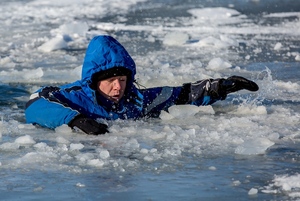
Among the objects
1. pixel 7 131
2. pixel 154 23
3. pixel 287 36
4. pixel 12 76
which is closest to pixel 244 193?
pixel 7 131

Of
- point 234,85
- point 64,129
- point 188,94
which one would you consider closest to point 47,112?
point 64,129

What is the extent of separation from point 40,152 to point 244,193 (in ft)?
4.92

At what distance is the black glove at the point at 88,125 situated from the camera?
211 inches

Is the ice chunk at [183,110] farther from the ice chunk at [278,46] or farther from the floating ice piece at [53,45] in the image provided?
the floating ice piece at [53,45]

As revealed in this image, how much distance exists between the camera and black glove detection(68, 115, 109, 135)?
5.35 m

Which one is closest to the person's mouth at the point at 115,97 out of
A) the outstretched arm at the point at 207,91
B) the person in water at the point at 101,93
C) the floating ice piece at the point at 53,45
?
the person in water at the point at 101,93

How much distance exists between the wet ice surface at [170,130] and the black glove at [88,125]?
6 cm

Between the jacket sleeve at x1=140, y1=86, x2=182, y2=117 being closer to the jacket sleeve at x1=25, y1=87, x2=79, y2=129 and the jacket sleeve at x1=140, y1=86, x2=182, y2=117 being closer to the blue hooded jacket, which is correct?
the blue hooded jacket

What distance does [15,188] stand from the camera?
404cm

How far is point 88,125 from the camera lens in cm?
537

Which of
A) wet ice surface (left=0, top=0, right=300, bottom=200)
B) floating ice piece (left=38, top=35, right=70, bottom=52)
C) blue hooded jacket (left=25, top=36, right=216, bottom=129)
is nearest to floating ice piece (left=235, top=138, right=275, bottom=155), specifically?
wet ice surface (left=0, top=0, right=300, bottom=200)

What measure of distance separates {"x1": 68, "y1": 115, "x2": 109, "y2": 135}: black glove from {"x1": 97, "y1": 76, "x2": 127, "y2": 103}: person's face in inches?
16.6

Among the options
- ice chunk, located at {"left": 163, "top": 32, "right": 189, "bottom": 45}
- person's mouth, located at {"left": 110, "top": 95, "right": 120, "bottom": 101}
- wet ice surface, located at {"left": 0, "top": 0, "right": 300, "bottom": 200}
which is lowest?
wet ice surface, located at {"left": 0, "top": 0, "right": 300, "bottom": 200}

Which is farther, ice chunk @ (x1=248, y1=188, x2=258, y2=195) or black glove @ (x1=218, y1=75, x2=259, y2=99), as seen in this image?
black glove @ (x1=218, y1=75, x2=259, y2=99)
